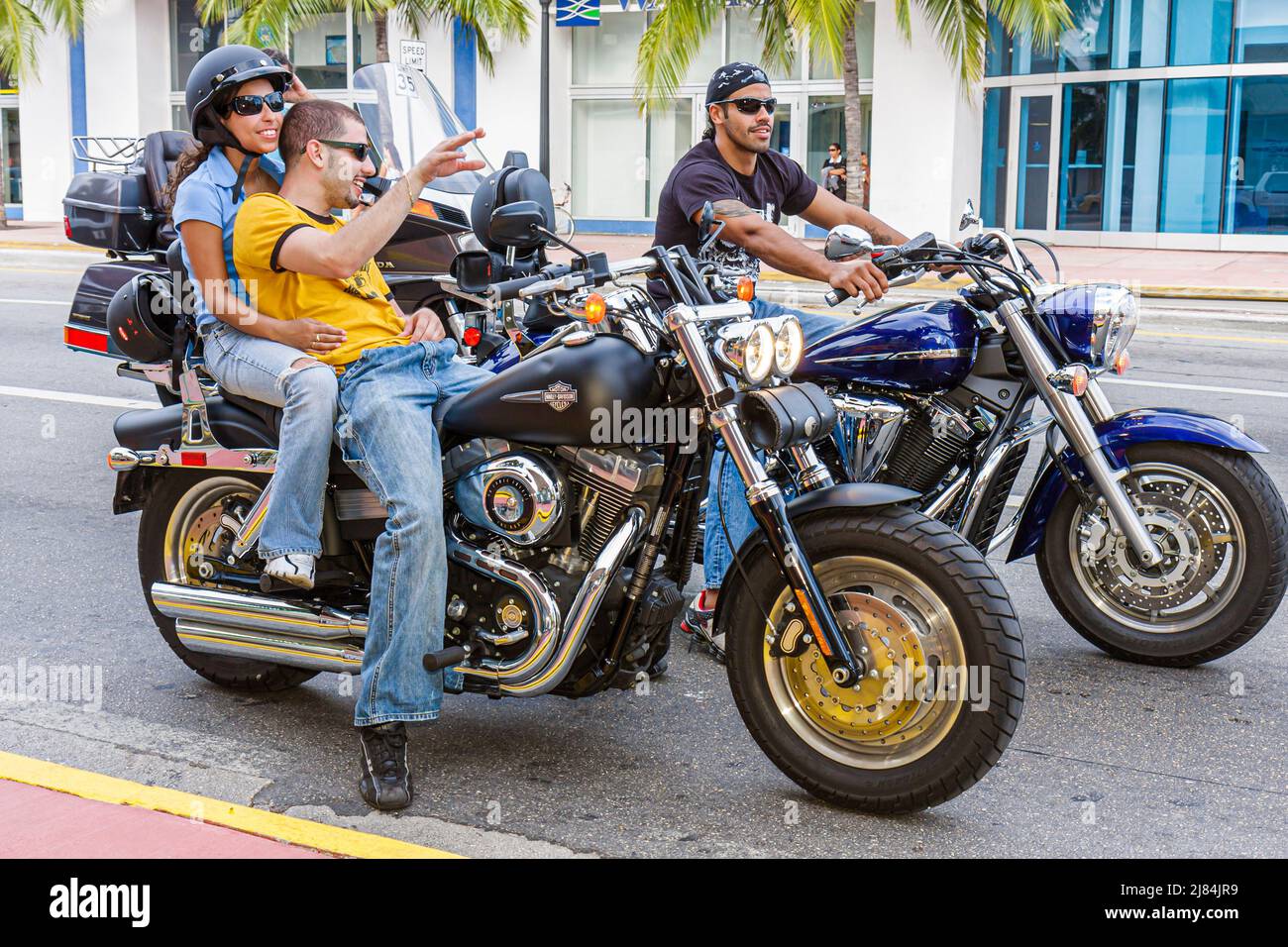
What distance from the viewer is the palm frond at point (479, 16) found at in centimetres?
2380

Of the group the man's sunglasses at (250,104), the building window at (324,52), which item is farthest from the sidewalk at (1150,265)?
the man's sunglasses at (250,104)

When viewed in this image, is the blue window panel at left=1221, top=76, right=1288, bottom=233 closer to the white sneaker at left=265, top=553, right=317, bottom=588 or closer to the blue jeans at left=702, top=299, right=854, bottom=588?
the blue jeans at left=702, top=299, right=854, bottom=588

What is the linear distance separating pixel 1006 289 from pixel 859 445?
723 mm

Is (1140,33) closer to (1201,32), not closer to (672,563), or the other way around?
(1201,32)

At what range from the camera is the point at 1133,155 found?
23.9 m

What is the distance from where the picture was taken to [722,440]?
12.7 feet

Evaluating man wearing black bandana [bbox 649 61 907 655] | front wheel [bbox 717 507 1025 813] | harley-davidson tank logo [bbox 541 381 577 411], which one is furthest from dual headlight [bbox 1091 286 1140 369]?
harley-davidson tank logo [bbox 541 381 577 411]

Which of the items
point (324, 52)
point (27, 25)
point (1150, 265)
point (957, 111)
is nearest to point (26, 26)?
point (27, 25)

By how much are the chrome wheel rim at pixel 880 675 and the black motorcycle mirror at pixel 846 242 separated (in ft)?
3.85

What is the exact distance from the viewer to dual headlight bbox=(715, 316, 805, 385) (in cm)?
361

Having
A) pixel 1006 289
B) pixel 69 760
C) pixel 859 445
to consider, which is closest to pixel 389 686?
pixel 69 760

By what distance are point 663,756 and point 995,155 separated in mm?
22615

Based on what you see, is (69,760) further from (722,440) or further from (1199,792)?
(1199,792)

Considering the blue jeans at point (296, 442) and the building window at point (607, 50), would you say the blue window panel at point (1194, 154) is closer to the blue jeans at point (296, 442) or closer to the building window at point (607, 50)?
the building window at point (607, 50)
